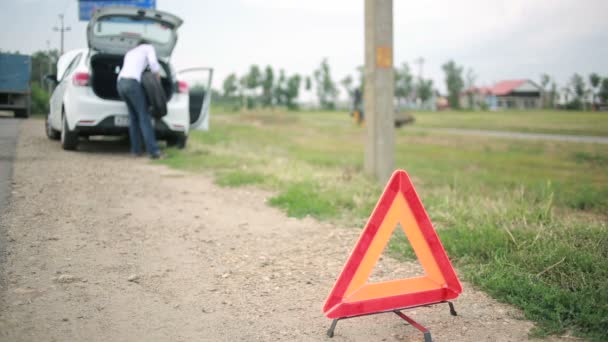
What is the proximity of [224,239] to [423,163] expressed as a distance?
8239mm

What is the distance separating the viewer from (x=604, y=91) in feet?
26.6

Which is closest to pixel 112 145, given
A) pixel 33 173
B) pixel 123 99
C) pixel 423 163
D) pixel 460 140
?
pixel 123 99

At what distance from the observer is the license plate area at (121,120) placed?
8953 mm

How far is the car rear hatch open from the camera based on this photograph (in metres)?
8.91

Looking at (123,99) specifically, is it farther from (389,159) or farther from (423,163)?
(423,163)

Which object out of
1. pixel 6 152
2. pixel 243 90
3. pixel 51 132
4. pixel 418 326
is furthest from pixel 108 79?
pixel 243 90

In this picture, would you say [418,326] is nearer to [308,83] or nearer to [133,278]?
[133,278]

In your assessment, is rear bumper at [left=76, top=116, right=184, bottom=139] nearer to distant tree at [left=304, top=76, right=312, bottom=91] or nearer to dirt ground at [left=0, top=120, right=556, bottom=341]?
dirt ground at [left=0, top=120, right=556, bottom=341]

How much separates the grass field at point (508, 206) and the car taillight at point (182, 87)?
1.18 meters

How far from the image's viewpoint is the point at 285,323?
9.98 feet

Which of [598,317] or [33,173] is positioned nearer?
[598,317]

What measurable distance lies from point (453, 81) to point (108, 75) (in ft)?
189

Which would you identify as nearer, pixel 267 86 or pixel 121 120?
pixel 121 120

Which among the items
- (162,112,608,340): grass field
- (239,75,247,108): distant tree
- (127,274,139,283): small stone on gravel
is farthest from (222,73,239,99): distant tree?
(127,274,139,283): small stone on gravel
